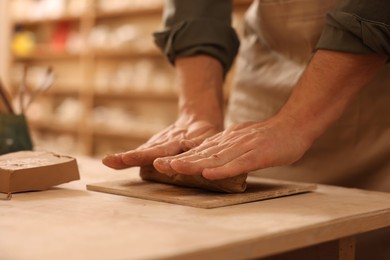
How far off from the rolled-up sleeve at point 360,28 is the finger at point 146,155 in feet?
1.09

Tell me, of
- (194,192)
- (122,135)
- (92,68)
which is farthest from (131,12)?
(194,192)

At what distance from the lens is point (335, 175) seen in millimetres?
1246

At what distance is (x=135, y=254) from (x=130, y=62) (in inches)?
191

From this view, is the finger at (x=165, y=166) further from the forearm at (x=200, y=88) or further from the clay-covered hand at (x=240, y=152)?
the forearm at (x=200, y=88)

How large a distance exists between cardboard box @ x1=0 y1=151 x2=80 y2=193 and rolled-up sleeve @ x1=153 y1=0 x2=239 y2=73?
1.47 feet

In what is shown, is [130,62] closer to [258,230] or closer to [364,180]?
[364,180]

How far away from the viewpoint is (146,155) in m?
1.03

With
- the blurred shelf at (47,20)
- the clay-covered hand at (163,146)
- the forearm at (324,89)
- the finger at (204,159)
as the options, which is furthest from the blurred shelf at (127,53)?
Answer: the finger at (204,159)

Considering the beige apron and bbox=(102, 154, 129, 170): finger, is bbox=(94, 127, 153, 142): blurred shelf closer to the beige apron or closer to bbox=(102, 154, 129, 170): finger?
the beige apron

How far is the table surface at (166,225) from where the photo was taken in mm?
587

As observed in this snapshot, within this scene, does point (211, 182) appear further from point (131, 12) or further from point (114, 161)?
point (131, 12)

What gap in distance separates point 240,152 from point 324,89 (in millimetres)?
226

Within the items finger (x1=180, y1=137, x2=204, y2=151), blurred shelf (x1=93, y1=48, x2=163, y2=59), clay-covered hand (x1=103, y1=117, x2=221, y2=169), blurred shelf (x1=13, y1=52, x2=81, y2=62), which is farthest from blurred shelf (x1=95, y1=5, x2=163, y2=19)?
finger (x1=180, y1=137, x2=204, y2=151)

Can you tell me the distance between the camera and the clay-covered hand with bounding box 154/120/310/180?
0.89 metres
